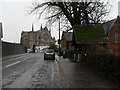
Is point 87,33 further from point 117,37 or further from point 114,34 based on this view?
point 114,34

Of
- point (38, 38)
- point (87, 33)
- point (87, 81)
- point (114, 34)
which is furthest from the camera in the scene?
point (38, 38)

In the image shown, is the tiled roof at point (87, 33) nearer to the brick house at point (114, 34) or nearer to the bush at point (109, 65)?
the brick house at point (114, 34)

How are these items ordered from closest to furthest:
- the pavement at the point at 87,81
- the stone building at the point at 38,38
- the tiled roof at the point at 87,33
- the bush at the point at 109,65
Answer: the pavement at the point at 87,81 < the bush at the point at 109,65 < the tiled roof at the point at 87,33 < the stone building at the point at 38,38

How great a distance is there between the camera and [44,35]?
14762 centimetres

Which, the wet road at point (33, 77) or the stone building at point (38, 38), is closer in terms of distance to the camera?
the wet road at point (33, 77)

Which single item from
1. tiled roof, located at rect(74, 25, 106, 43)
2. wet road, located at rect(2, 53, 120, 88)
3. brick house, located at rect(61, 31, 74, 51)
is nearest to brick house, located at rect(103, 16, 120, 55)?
tiled roof, located at rect(74, 25, 106, 43)

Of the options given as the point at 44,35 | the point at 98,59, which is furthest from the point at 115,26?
the point at 44,35

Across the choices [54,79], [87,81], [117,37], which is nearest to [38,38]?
[117,37]

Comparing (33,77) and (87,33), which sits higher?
(87,33)

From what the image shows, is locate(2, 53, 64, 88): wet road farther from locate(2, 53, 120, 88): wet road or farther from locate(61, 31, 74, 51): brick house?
locate(61, 31, 74, 51): brick house

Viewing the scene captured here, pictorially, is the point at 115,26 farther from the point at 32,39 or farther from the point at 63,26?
the point at 32,39

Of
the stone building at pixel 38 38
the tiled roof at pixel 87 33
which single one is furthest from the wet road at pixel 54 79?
the stone building at pixel 38 38

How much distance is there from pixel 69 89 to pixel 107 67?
645 cm

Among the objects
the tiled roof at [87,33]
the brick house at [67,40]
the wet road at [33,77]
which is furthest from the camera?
the brick house at [67,40]
